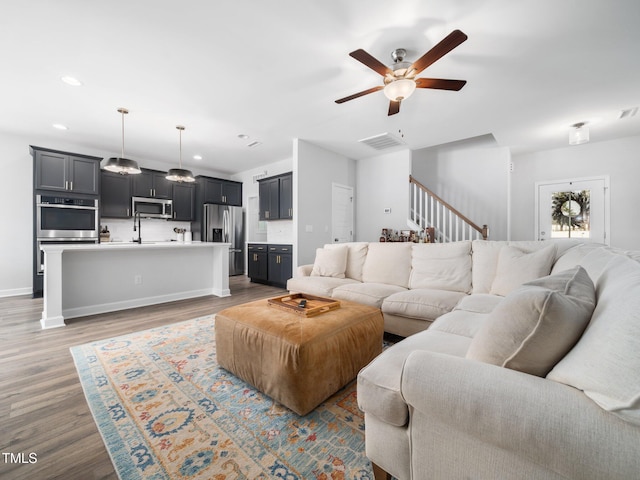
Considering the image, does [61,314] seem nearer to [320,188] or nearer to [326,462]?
[326,462]

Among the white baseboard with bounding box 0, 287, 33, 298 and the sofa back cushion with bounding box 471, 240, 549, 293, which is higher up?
the sofa back cushion with bounding box 471, 240, 549, 293

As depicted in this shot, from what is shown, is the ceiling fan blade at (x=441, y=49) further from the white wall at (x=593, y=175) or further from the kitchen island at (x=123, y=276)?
the white wall at (x=593, y=175)

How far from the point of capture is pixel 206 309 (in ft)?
12.1

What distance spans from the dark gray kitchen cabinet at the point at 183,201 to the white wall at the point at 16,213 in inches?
81.0

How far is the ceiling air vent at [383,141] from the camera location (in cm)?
460

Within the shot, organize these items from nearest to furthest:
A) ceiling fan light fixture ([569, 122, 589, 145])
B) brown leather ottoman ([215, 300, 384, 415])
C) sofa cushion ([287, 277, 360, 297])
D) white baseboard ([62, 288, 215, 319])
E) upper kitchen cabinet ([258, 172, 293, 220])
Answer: brown leather ottoman ([215, 300, 384, 415]) < sofa cushion ([287, 277, 360, 297]) < white baseboard ([62, 288, 215, 319]) < ceiling fan light fixture ([569, 122, 589, 145]) < upper kitchen cabinet ([258, 172, 293, 220])

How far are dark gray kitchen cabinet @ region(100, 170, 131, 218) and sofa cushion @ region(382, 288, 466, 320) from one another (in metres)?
5.58

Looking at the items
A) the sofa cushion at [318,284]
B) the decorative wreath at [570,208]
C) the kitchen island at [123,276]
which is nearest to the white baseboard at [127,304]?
the kitchen island at [123,276]

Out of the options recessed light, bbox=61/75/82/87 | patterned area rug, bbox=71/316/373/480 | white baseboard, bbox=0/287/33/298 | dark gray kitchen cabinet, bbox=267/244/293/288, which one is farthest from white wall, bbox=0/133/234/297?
dark gray kitchen cabinet, bbox=267/244/293/288

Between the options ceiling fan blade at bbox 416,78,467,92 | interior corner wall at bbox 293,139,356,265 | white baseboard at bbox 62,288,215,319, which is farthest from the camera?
interior corner wall at bbox 293,139,356,265

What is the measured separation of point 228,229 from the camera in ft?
21.8

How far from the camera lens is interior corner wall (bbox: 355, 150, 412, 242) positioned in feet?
17.5

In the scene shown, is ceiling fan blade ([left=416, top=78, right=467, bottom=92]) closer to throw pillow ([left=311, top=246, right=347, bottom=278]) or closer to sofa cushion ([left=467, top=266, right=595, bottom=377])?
throw pillow ([left=311, top=246, right=347, bottom=278])

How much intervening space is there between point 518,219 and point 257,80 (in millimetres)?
5731
